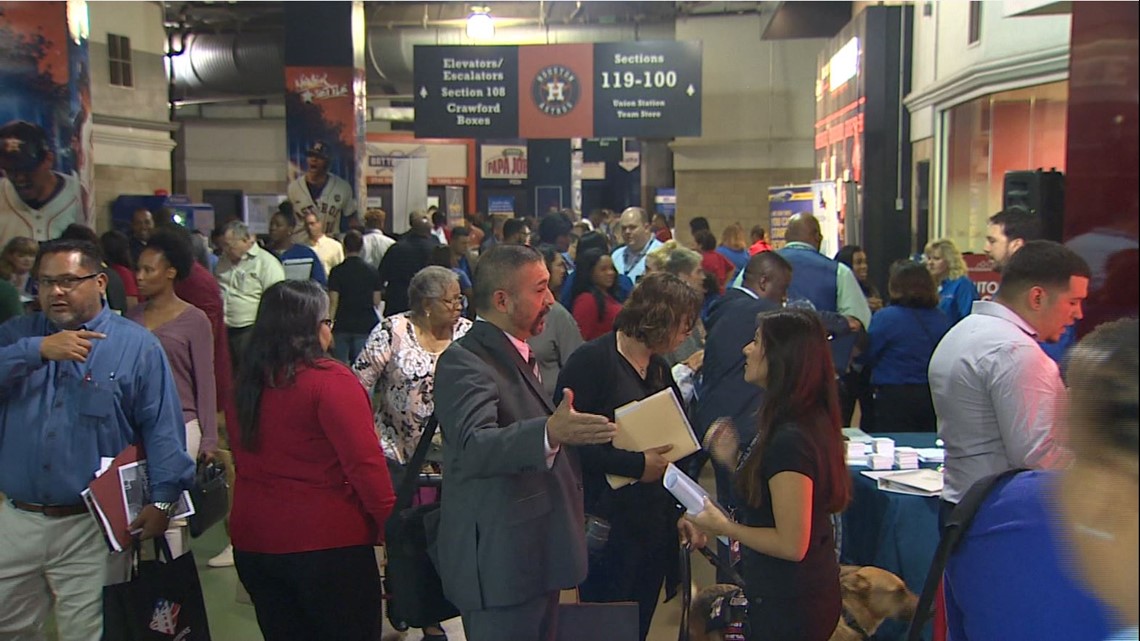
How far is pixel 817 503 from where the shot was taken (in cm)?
279

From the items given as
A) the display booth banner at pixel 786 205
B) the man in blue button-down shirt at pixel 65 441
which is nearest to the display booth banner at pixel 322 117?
the display booth banner at pixel 786 205

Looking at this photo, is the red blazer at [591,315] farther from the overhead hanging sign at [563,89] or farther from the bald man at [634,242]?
the overhead hanging sign at [563,89]

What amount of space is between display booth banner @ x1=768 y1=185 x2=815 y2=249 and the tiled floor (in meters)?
6.50

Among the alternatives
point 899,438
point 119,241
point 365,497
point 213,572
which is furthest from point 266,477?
point 119,241

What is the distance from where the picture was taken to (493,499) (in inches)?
101

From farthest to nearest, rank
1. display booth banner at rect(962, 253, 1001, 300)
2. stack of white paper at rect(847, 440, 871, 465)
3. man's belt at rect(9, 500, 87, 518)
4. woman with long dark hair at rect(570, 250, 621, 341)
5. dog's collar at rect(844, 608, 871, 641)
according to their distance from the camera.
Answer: display booth banner at rect(962, 253, 1001, 300) → woman with long dark hair at rect(570, 250, 621, 341) → stack of white paper at rect(847, 440, 871, 465) → dog's collar at rect(844, 608, 871, 641) → man's belt at rect(9, 500, 87, 518)

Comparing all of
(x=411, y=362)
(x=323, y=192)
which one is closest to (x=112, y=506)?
(x=411, y=362)

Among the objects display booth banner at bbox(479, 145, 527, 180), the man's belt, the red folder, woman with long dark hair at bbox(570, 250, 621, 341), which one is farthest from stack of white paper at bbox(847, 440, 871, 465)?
display booth banner at bbox(479, 145, 527, 180)

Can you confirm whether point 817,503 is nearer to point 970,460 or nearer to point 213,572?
point 970,460

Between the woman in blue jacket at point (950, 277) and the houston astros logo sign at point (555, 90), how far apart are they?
7771 mm

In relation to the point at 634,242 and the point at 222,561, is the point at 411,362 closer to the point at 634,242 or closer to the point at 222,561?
the point at 222,561

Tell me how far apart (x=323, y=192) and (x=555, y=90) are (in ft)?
11.3

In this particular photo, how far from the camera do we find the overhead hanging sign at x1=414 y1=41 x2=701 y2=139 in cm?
1395

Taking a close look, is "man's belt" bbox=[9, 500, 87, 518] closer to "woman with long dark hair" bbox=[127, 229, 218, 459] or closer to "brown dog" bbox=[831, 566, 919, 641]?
"woman with long dark hair" bbox=[127, 229, 218, 459]
